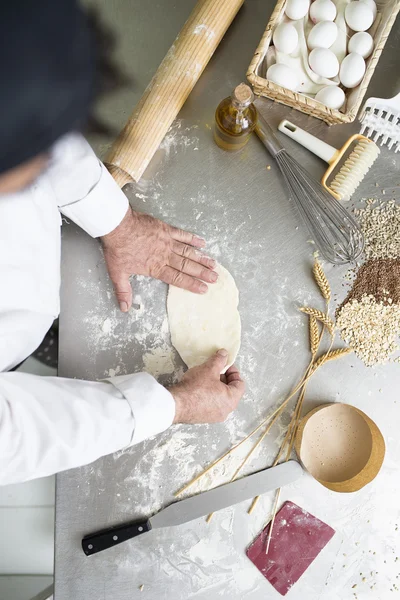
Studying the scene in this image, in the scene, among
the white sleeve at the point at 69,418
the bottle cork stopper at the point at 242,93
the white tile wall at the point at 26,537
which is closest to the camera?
the white sleeve at the point at 69,418

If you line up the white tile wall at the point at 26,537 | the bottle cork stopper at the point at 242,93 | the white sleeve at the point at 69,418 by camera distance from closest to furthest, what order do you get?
the white sleeve at the point at 69,418, the bottle cork stopper at the point at 242,93, the white tile wall at the point at 26,537

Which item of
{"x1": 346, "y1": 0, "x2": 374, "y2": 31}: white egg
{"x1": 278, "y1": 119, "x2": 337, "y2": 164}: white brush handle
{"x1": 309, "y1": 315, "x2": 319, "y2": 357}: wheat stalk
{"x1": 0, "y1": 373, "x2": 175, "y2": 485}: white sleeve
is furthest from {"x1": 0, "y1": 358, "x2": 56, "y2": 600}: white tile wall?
{"x1": 346, "y1": 0, "x2": 374, "y2": 31}: white egg

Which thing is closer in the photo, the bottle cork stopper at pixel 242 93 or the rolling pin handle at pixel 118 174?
the bottle cork stopper at pixel 242 93

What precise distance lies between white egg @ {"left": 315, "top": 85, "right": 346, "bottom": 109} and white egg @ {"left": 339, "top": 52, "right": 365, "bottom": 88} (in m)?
0.02

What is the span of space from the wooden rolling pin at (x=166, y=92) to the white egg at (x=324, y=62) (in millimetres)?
203

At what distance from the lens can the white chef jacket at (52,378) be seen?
82cm

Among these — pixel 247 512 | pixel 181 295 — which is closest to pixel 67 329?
pixel 181 295

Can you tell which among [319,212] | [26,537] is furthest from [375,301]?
[26,537]

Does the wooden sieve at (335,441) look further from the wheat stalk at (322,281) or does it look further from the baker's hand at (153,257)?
the baker's hand at (153,257)

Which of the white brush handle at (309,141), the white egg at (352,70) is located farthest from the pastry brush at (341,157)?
the white egg at (352,70)

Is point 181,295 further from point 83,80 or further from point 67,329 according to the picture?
point 83,80

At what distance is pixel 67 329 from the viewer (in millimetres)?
1046

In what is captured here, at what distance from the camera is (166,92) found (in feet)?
3.39

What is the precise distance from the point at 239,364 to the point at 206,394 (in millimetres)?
125
